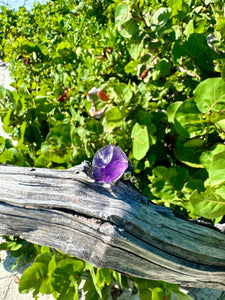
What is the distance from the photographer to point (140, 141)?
44.4 inches

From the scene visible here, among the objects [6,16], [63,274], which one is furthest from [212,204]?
[6,16]

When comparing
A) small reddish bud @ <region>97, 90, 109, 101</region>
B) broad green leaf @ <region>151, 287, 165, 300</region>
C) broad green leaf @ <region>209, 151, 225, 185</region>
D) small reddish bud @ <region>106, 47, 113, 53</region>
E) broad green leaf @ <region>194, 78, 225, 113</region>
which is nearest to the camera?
broad green leaf @ <region>209, 151, 225, 185</region>

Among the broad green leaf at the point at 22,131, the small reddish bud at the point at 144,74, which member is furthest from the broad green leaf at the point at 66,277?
the small reddish bud at the point at 144,74

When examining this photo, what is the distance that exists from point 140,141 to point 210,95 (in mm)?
343

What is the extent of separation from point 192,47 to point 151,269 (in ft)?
2.80

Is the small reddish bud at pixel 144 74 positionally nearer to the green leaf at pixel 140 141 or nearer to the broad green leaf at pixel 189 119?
the green leaf at pixel 140 141

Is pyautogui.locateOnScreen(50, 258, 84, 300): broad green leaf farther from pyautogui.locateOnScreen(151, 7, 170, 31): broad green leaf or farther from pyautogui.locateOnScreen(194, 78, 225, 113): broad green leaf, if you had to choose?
pyautogui.locateOnScreen(151, 7, 170, 31): broad green leaf

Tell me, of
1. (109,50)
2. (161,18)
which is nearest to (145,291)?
(161,18)

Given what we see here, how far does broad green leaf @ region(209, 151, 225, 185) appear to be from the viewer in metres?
0.73

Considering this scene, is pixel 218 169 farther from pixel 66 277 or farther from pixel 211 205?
pixel 66 277

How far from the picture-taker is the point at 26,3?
453 centimetres

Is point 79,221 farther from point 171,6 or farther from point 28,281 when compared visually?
point 171,6

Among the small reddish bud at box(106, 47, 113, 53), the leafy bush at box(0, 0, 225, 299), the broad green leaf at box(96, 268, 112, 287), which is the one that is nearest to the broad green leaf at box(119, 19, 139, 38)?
the leafy bush at box(0, 0, 225, 299)

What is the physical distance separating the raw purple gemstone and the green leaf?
212 millimetres
